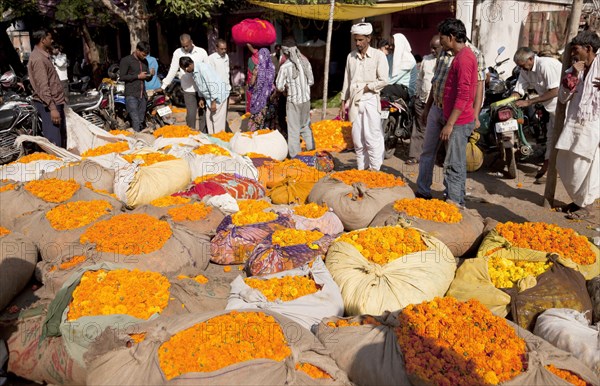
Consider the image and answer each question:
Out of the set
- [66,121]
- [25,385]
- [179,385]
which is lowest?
[25,385]

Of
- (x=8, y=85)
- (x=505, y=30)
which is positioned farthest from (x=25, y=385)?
(x=505, y=30)

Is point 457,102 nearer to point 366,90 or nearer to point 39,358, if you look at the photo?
Result: point 366,90

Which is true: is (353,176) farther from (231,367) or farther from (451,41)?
(231,367)

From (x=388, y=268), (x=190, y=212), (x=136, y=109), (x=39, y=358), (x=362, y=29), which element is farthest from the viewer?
(x=136, y=109)

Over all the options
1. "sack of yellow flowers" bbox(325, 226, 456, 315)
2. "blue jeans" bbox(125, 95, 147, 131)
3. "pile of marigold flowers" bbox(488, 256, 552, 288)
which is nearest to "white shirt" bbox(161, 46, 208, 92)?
"blue jeans" bbox(125, 95, 147, 131)

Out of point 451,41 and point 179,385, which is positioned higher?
point 451,41

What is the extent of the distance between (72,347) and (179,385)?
979 mm

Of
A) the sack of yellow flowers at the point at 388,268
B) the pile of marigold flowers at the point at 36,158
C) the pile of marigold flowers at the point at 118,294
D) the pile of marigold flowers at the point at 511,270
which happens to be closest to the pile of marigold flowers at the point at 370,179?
the sack of yellow flowers at the point at 388,268

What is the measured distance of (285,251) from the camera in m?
3.84

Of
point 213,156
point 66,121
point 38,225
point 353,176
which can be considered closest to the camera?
point 38,225

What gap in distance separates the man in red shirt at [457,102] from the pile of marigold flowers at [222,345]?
3.08 m

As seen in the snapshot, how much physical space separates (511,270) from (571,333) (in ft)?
2.49

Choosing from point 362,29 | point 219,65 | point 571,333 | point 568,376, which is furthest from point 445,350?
point 219,65

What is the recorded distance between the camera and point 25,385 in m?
3.00
